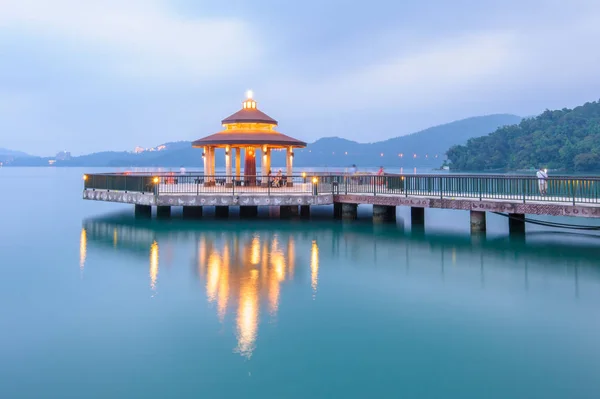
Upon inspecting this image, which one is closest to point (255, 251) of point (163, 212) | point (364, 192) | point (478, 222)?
point (364, 192)

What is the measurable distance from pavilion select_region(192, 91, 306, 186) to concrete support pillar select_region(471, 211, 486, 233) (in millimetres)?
10816

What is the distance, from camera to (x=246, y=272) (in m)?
17.4

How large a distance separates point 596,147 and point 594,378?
93986 millimetres

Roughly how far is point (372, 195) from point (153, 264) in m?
12.1

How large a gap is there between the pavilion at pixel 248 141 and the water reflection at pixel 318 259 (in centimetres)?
464

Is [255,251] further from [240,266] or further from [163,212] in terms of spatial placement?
[163,212]

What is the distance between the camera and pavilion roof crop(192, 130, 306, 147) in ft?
99.9

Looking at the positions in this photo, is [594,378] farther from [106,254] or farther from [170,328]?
[106,254]

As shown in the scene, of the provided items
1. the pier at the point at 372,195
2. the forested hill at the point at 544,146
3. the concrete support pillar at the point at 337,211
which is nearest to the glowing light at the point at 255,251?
the pier at the point at 372,195

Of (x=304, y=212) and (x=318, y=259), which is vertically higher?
(x=304, y=212)

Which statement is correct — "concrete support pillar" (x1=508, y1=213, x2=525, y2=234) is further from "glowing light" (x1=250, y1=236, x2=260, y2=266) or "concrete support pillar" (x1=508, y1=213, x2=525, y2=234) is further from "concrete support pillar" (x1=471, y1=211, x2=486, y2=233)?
"glowing light" (x1=250, y1=236, x2=260, y2=266)

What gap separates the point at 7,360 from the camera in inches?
393

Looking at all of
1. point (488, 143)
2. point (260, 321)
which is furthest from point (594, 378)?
point (488, 143)

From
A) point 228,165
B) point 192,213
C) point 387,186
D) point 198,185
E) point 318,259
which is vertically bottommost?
point 318,259
